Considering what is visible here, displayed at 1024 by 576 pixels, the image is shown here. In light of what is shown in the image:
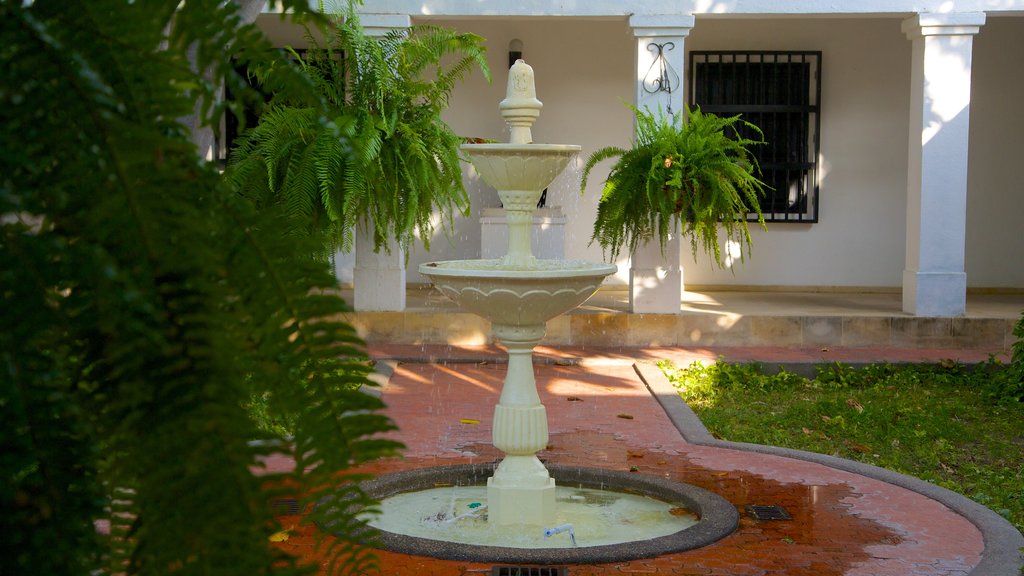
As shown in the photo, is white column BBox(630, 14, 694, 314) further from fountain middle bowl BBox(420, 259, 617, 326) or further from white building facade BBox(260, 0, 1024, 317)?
fountain middle bowl BBox(420, 259, 617, 326)

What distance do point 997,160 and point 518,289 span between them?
10.3 metres

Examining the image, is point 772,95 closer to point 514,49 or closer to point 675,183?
point 514,49

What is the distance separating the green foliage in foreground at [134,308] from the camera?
52 centimetres

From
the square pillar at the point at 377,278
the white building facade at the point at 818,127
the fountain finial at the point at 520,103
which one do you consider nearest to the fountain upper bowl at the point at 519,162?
the fountain finial at the point at 520,103

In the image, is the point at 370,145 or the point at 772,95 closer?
the point at 370,145

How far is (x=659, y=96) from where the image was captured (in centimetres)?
1131

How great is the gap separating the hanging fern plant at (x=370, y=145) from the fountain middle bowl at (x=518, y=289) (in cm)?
377

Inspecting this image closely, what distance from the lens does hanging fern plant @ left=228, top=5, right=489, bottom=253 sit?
919cm

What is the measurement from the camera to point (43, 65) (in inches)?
21.6

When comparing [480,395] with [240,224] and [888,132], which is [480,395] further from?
[240,224]

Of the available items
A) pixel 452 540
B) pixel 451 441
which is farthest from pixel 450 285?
pixel 451 441

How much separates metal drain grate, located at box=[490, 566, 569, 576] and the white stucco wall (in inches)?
416

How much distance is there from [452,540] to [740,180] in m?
5.90

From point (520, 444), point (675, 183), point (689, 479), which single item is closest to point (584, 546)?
point (520, 444)
